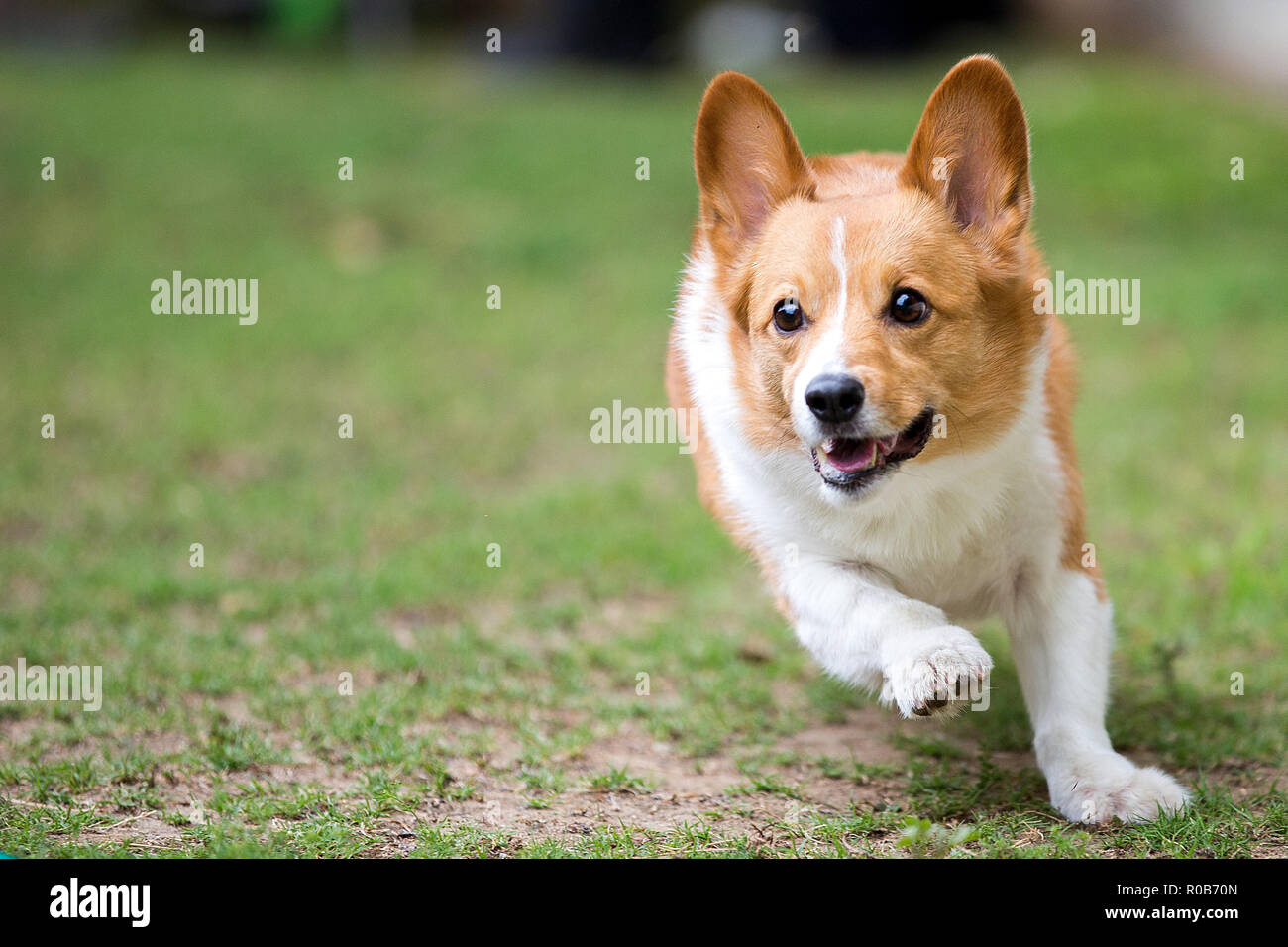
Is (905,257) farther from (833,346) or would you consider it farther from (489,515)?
(489,515)

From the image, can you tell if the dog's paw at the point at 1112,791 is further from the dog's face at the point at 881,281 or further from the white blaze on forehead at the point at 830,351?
the white blaze on forehead at the point at 830,351

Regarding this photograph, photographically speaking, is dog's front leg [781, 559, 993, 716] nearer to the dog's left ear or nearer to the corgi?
the corgi

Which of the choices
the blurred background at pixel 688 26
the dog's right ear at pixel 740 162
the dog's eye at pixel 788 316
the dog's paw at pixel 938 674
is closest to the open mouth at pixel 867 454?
the dog's eye at pixel 788 316

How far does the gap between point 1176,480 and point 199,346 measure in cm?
629

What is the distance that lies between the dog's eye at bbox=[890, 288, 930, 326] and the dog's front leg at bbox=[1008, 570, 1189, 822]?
939mm

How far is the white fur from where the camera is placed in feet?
13.0

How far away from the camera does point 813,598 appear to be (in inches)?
160

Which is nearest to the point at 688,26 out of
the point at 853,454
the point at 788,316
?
the point at 788,316

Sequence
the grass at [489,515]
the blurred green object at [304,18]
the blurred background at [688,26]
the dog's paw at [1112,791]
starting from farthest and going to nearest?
the blurred green object at [304,18]
the blurred background at [688,26]
the grass at [489,515]
the dog's paw at [1112,791]

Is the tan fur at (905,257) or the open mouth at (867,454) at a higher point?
the tan fur at (905,257)

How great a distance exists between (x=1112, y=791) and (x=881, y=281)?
5.12 ft

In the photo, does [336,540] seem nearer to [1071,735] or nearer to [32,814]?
[32,814]

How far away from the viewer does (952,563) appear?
13.7 ft

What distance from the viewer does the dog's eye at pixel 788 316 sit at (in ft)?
12.8
